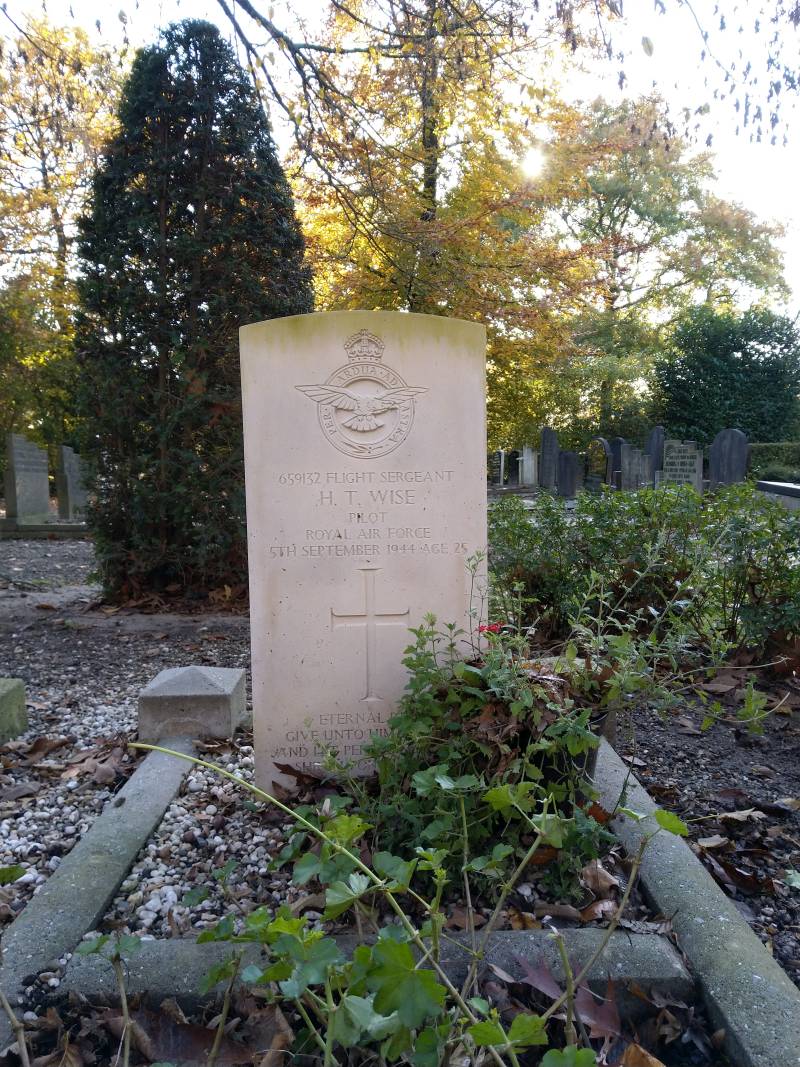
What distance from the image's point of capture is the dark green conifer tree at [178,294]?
6.46 metres

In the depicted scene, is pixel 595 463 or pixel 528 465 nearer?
pixel 595 463

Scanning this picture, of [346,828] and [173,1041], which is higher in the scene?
[346,828]

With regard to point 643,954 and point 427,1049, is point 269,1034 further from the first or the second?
point 643,954

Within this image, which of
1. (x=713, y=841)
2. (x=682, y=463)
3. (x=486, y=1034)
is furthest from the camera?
(x=682, y=463)

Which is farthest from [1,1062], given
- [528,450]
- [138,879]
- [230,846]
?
[528,450]

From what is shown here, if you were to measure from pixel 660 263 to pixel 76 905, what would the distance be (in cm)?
2924

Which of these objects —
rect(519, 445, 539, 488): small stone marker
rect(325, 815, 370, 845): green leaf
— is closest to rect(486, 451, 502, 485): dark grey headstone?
rect(519, 445, 539, 488): small stone marker

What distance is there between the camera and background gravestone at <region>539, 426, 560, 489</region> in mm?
20516

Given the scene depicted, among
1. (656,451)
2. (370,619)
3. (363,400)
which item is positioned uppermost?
Result: (363,400)

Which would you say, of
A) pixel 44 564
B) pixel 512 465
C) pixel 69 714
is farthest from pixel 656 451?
pixel 512 465

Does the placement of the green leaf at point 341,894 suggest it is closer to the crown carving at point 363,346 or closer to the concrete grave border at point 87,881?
the concrete grave border at point 87,881

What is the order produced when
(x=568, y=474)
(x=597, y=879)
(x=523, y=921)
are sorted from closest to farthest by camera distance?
(x=523, y=921)
(x=597, y=879)
(x=568, y=474)

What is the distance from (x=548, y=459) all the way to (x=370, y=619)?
18269 mm

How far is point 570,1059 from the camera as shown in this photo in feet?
4.04
